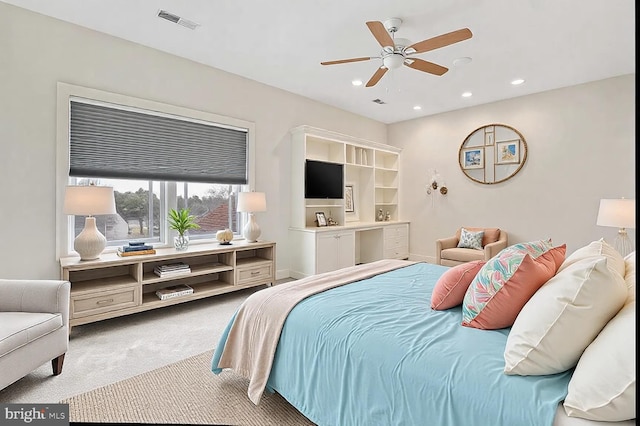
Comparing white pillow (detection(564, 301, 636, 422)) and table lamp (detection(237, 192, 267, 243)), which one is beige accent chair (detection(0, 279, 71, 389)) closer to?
table lamp (detection(237, 192, 267, 243))

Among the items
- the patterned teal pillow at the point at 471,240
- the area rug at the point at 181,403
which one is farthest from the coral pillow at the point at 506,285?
the patterned teal pillow at the point at 471,240

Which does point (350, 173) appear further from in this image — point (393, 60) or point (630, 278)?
point (630, 278)

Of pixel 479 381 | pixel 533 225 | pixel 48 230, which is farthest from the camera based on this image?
pixel 533 225

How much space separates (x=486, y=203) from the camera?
17.6ft

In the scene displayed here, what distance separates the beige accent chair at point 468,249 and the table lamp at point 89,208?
429 centimetres

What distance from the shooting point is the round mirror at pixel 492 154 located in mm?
5047

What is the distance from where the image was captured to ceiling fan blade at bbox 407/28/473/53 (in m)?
2.31

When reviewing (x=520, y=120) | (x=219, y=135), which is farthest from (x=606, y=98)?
(x=219, y=135)

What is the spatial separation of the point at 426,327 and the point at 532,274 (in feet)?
1.65

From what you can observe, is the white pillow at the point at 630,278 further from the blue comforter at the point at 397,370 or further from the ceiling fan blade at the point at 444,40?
the ceiling fan blade at the point at 444,40

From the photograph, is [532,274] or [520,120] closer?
[532,274]

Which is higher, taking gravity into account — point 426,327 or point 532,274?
point 532,274

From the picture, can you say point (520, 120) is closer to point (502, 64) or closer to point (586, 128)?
point (586, 128)

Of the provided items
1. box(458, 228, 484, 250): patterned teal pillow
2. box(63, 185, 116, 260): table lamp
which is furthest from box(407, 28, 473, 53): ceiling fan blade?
box(458, 228, 484, 250): patterned teal pillow
